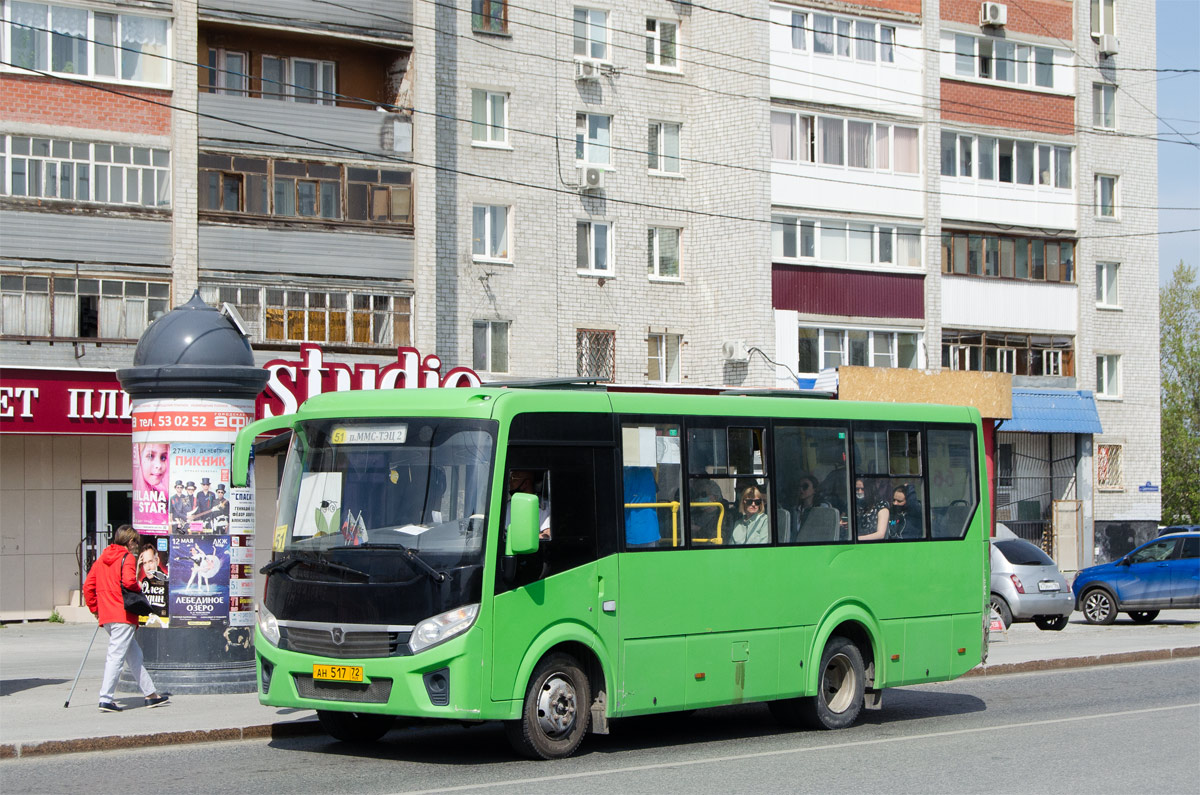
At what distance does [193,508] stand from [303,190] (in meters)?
20.0

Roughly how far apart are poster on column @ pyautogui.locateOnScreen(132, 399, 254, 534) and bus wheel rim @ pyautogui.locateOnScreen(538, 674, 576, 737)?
5.25 meters

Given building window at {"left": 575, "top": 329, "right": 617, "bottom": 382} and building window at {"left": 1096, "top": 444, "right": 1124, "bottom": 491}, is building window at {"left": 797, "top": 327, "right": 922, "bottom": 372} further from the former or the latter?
building window at {"left": 1096, "top": 444, "right": 1124, "bottom": 491}

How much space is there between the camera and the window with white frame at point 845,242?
41.9 m

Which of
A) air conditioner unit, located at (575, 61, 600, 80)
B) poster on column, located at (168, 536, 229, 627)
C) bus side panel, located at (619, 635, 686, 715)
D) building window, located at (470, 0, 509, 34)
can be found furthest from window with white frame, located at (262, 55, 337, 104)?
bus side panel, located at (619, 635, 686, 715)

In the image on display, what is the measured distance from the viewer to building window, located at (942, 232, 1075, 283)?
44812 millimetres

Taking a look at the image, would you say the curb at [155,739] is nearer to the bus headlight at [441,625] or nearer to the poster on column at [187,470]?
the bus headlight at [441,625]

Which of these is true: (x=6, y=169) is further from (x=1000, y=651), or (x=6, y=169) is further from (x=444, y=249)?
(x=1000, y=651)

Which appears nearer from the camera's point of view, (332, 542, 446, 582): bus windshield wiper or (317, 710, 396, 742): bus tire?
(332, 542, 446, 582): bus windshield wiper

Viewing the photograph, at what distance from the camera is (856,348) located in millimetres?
42719

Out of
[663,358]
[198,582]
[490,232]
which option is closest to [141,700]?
[198,582]

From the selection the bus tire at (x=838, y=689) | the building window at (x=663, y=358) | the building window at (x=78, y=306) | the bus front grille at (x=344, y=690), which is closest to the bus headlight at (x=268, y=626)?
the bus front grille at (x=344, y=690)

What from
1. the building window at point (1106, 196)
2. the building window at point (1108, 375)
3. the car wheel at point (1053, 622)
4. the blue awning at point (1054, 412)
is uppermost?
the building window at point (1106, 196)

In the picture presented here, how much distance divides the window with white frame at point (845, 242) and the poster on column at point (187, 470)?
2766 centimetres

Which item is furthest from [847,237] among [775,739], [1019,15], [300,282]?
[775,739]
